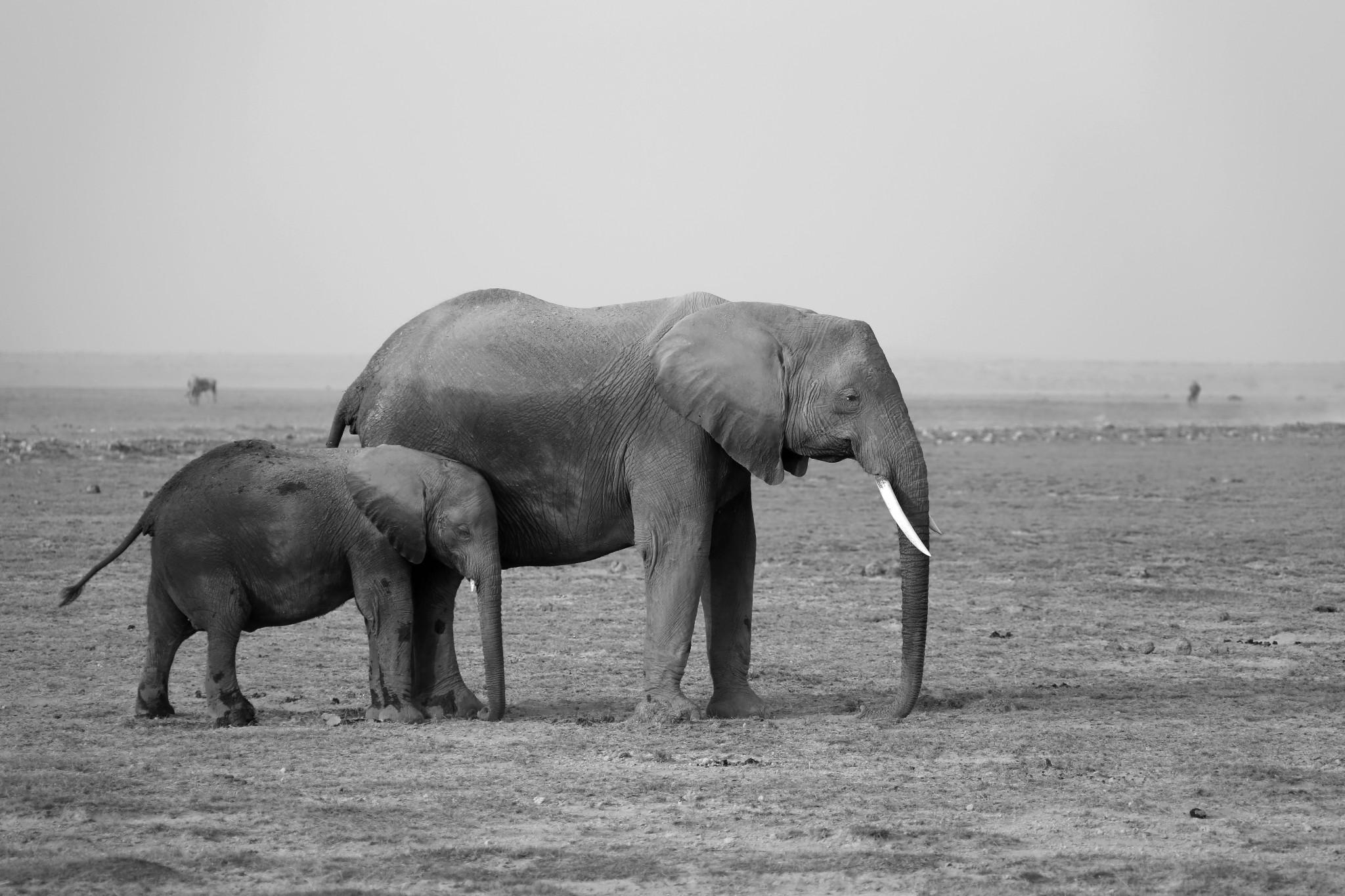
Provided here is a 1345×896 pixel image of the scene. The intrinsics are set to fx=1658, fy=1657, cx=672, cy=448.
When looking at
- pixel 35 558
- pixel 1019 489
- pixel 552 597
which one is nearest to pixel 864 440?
pixel 552 597

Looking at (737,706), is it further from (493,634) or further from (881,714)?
(493,634)

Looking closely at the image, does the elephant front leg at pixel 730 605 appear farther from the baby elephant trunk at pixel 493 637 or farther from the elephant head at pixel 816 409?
the baby elephant trunk at pixel 493 637

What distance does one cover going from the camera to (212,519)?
10.1m

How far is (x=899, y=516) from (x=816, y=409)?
0.91 m

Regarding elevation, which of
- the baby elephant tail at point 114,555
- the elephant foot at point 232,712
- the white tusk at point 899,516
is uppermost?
the white tusk at point 899,516

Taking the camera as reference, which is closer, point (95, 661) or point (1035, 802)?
point (1035, 802)

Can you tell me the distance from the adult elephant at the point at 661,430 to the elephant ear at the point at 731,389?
0.04ft

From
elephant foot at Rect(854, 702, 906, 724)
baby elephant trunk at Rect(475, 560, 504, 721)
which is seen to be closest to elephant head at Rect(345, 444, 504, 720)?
baby elephant trunk at Rect(475, 560, 504, 721)

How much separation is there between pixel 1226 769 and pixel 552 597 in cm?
817

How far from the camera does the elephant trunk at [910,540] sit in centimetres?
1015

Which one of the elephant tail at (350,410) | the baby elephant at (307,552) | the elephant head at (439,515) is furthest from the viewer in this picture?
the elephant tail at (350,410)

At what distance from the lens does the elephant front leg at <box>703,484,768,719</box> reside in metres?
10.9

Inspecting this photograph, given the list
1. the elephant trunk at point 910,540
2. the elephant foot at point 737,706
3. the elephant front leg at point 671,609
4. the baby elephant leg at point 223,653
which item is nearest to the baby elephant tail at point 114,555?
the baby elephant leg at point 223,653

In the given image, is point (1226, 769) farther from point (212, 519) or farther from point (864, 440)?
point (212, 519)
